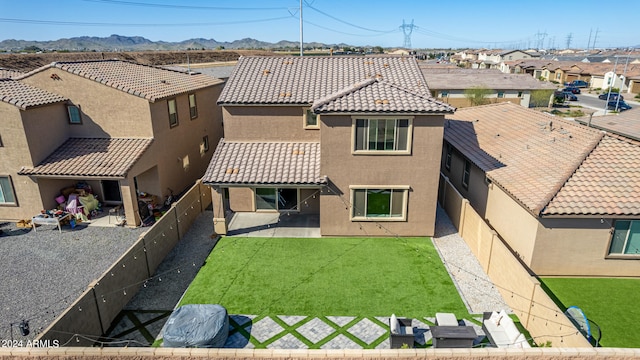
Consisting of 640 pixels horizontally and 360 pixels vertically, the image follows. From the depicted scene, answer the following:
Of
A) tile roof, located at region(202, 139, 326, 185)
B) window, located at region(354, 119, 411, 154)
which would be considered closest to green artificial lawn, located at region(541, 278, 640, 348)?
window, located at region(354, 119, 411, 154)

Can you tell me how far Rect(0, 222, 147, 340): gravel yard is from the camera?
1340 centimetres

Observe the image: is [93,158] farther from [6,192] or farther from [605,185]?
[605,185]

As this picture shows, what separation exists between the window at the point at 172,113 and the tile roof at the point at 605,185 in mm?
19388

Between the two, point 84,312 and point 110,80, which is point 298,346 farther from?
point 110,80

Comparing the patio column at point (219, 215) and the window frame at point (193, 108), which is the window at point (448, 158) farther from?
the window frame at point (193, 108)

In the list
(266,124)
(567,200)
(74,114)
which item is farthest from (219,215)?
(567,200)

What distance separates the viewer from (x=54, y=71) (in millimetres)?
20594

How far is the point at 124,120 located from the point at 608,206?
22.1 m

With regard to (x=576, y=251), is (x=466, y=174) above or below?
above

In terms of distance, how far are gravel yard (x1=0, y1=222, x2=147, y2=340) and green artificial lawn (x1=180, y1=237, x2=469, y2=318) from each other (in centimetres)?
432

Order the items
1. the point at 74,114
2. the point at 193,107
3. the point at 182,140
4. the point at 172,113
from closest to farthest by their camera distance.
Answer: the point at 74,114
the point at 172,113
the point at 182,140
the point at 193,107

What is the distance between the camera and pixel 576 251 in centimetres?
1451

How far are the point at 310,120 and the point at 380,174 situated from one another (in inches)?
195

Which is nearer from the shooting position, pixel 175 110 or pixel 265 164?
pixel 265 164
